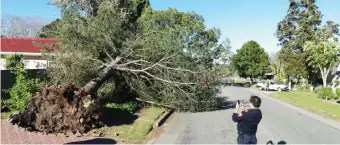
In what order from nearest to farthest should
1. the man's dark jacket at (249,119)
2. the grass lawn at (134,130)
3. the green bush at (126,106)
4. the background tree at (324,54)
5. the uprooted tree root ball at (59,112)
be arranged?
the man's dark jacket at (249,119), the uprooted tree root ball at (59,112), the grass lawn at (134,130), the green bush at (126,106), the background tree at (324,54)

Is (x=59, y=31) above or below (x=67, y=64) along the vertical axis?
above

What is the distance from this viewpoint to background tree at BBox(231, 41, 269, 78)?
240ft

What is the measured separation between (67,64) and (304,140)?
31.1 feet

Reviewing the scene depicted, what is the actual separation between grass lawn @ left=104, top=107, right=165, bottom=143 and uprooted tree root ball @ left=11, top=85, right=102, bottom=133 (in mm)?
828

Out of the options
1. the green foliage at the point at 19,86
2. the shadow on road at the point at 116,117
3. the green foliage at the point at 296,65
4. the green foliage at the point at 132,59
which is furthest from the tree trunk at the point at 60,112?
the green foliage at the point at 296,65

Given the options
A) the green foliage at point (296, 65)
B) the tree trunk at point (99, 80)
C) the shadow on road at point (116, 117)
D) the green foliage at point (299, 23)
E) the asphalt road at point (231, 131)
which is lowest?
the asphalt road at point (231, 131)

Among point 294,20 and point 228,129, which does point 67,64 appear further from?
point 294,20

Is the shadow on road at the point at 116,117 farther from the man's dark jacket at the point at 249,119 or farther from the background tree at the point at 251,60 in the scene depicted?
the background tree at the point at 251,60

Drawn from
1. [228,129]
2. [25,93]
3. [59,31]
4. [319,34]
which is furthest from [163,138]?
[319,34]

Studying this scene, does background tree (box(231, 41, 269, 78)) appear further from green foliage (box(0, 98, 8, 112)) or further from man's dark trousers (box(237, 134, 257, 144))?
man's dark trousers (box(237, 134, 257, 144))

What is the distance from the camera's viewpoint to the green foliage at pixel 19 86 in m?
14.0

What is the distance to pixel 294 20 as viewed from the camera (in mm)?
63188

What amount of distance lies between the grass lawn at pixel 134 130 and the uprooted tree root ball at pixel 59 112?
0.83 metres

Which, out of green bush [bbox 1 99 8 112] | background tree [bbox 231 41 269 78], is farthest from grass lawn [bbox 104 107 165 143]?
background tree [bbox 231 41 269 78]
